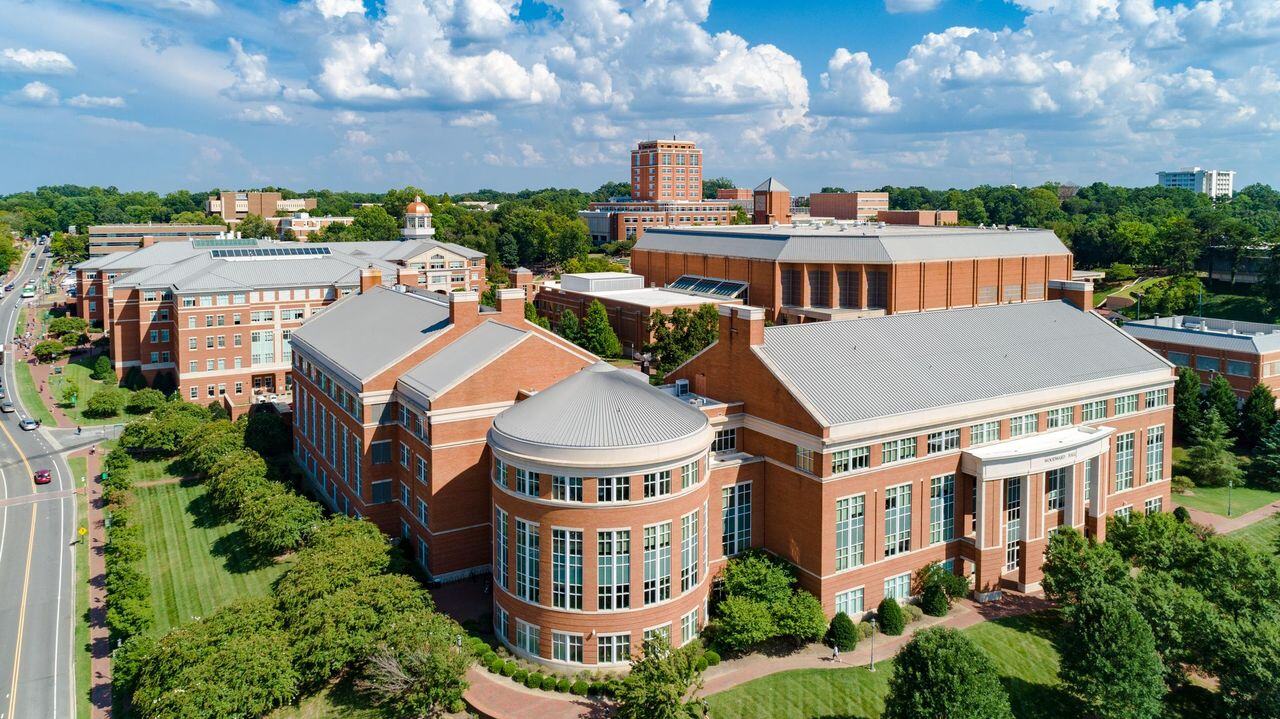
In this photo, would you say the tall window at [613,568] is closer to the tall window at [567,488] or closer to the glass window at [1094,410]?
the tall window at [567,488]

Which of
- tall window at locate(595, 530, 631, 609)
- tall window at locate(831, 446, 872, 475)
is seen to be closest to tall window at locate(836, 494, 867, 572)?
tall window at locate(831, 446, 872, 475)

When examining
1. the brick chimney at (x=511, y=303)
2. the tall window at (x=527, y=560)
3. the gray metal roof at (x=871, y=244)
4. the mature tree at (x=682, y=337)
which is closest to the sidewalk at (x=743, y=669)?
the tall window at (x=527, y=560)

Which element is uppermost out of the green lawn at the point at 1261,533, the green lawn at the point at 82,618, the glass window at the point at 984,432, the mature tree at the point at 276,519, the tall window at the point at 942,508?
the glass window at the point at 984,432

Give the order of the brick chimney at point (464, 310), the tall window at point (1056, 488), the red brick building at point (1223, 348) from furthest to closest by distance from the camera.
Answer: the red brick building at point (1223, 348), the brick chimney at point (464, 310), the tall window at point (1056, 488)

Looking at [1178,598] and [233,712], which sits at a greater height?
[1178,598]

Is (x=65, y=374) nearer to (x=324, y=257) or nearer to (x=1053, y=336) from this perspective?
(x=324, y=257)

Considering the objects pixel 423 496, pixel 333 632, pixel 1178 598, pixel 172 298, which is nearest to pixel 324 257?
pixel 172 298

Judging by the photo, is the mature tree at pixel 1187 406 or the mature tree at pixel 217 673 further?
the mature tree at pixel 1187 406
